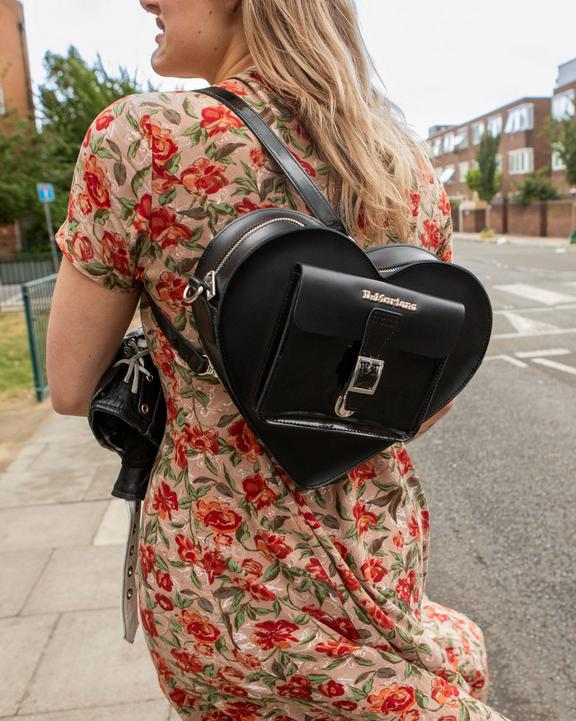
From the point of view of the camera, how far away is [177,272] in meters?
1.04

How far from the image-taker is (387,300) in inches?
37.1

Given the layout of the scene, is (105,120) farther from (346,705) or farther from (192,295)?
(346,705)

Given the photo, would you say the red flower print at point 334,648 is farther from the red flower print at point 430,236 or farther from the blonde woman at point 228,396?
the red flower print at point 430,236

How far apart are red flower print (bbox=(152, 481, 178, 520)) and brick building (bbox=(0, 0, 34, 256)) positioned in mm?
28240

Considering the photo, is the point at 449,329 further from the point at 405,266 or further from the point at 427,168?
the point at 427,168

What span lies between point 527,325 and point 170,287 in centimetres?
1003

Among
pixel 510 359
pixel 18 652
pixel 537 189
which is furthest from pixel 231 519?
pixel 537 189

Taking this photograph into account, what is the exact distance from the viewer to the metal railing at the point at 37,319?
22.8 feet

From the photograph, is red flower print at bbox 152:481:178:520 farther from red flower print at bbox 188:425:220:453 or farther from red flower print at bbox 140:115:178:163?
red flower print at bbox 140:115:178:163

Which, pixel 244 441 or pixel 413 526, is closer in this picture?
pixel 244 441

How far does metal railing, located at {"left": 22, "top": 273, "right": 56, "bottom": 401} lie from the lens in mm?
6945

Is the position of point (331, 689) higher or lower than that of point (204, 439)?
lower

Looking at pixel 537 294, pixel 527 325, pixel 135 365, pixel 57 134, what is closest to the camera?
pixel 135 365

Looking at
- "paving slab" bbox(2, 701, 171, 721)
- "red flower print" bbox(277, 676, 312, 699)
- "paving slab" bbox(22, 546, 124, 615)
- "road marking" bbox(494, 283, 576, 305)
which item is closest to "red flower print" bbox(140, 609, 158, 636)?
"red flower print" bbox(277, 676, 312, 699)
